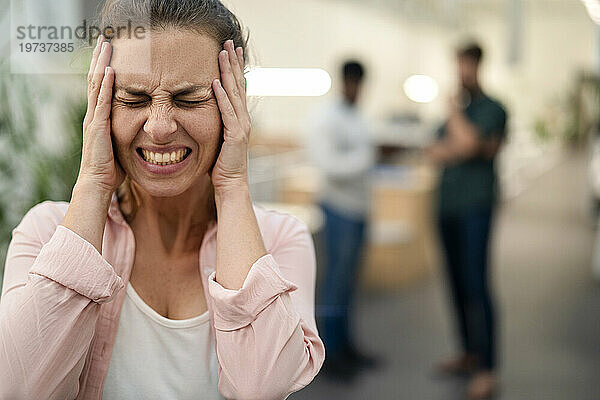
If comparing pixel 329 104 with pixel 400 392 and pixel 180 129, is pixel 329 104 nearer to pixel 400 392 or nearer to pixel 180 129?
pixel 400 392

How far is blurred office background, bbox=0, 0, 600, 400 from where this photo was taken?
270 cm

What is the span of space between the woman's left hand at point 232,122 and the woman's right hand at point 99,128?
0.38 feet

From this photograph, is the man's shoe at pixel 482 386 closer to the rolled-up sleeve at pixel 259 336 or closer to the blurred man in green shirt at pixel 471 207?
the blurred man in green shirt at pixel 471 207

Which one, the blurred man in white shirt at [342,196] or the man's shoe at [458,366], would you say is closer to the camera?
the blurred man in white shirt at [342,196]

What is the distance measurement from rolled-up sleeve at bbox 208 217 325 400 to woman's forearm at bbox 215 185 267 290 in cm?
1

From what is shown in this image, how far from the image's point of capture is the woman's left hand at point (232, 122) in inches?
32.8

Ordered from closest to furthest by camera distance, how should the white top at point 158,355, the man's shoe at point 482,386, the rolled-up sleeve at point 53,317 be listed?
the rolled-up sleeve at point 53,317 < the white top at point 158,355 < the man's shoe at point 482,386

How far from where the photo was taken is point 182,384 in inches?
34.9

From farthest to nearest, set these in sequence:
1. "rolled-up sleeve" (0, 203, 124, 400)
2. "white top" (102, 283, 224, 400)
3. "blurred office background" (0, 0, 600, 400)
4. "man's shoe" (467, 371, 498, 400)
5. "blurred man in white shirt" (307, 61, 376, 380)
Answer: "man's shoe" (467, 371, 498, 400) < "blurred man in white shirt" (307, 61, 376, 380) < "blurred office background" (0, 0, 600, 400) < "white top" (102, 283, 224, 400) < "rolled-up sleeve" (0, 203, 124, 400)

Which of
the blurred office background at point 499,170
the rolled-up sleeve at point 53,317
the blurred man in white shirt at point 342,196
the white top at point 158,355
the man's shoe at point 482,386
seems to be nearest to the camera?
the rolled-up sleeve at point 53,317

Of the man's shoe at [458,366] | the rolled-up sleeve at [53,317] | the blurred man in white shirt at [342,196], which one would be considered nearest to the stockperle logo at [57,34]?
the rolled-up sleeve at [53,317]

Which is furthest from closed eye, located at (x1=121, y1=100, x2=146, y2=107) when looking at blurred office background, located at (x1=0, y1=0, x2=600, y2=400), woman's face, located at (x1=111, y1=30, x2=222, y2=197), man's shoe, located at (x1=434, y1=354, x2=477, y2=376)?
man's shoe, located at (x1=434, y1=354, x2=477, y2=376)

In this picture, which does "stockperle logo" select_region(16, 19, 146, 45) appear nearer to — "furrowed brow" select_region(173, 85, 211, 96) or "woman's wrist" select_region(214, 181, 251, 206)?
"furrowed brow" select_region(173, 85, 211, 96)

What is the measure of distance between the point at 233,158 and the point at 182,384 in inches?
10.9
